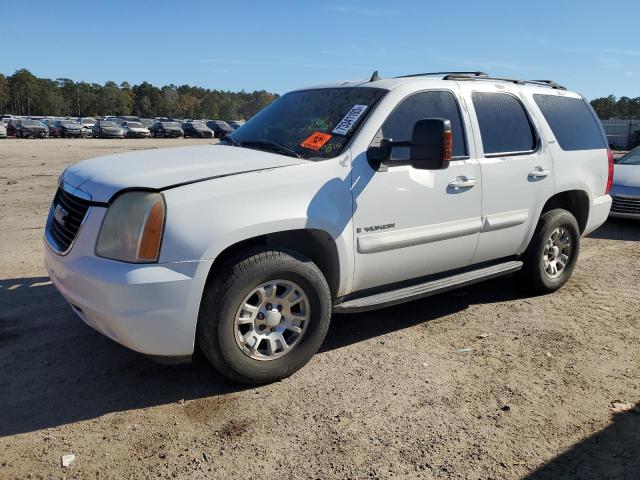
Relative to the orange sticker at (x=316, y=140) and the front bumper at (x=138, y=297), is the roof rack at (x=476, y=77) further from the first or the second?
the front bumper at (x=138, y=297)

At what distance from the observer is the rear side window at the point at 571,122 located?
5.03 metres

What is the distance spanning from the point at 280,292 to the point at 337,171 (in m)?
0.85

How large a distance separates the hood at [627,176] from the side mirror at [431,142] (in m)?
6.86

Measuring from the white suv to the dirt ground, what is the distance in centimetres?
35

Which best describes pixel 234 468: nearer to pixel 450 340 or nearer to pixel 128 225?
pixel 128 225

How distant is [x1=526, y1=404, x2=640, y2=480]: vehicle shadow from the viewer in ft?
8.59

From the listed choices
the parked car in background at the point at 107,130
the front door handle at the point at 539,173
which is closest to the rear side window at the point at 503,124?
the front door handle at the point at 539,173

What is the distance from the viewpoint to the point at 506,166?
4.44 meters

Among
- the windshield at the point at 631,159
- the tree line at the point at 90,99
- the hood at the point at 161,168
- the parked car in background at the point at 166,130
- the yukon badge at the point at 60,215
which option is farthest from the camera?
the tree line at the point at 90,99

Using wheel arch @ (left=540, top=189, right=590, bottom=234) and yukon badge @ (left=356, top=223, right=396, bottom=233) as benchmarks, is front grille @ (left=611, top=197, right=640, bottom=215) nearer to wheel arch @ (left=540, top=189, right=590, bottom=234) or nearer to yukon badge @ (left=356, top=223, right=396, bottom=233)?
wheel arch @ (left=540, top=189, right=590, bottom=234)

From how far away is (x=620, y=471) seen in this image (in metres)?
2.65

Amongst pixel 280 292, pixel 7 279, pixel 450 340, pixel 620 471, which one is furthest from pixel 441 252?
pixel 7 279

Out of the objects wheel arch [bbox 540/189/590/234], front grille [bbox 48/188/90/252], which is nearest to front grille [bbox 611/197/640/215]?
wheel arch [bbox 540/189/590/234]

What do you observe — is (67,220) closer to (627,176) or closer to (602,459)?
(602,459)
